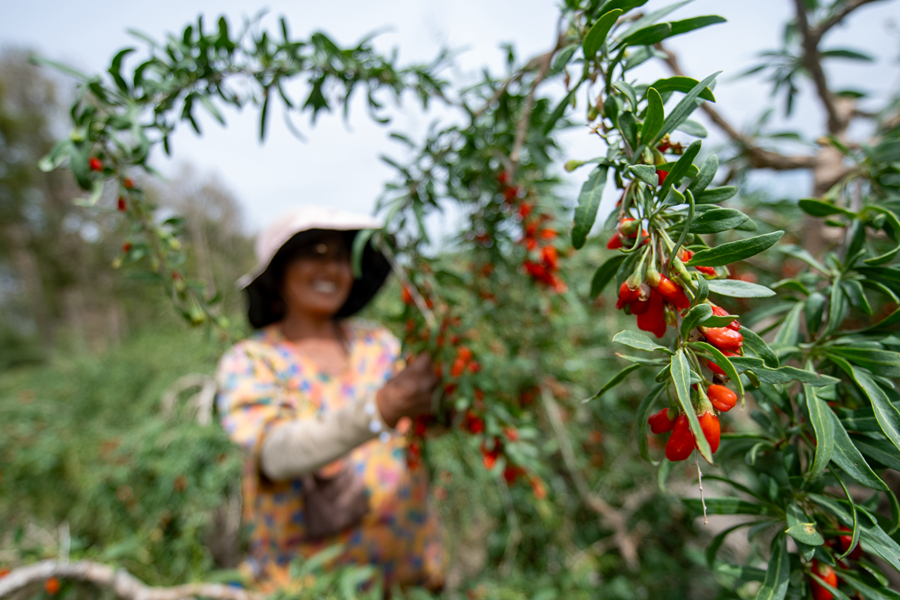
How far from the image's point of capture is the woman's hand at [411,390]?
116cm

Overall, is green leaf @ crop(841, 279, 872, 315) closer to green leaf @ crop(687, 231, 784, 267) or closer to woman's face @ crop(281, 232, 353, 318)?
green leaf @ crop(687, 231, 784, 267)

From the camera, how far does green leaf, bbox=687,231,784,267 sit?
46cm

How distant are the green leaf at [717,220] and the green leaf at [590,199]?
130 mm


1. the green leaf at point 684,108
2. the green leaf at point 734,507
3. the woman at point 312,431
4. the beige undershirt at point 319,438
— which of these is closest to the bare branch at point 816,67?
the green leaf at point 684,108

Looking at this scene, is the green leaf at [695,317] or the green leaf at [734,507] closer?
the green leaf at [695,317]

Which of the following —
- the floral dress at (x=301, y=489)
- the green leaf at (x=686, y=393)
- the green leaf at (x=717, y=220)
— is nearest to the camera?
the green leaf at (x=686, y=393)

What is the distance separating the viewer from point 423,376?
1.17m

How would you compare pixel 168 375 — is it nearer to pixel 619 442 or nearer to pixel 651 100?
pixel 619 442

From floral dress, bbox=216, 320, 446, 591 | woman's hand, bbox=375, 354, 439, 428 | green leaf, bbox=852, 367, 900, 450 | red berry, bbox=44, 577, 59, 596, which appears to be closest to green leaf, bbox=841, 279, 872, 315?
green leaf, bbox=852, 367, 900, 450

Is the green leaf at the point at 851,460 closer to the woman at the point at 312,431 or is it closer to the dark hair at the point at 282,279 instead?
the woman at the point at 312,431

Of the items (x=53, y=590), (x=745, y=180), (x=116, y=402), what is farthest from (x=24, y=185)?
(x=745, y=180)

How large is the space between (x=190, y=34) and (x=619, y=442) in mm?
2444

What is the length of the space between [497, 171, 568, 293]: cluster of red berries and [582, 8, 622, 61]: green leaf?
516 mm

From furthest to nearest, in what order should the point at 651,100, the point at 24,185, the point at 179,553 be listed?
the point at 24,185
the point at 179,553
the point at 651,100
